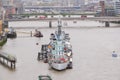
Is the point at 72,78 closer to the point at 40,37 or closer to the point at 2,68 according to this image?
the point at 2,68

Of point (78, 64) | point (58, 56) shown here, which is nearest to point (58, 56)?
point (58, 56)

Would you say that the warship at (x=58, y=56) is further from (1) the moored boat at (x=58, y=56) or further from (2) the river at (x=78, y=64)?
(2) the river at (x=78, y=64)

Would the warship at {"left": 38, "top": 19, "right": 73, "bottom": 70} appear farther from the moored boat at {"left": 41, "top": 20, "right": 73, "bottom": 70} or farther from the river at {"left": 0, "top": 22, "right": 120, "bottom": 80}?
the river at {"left": 0, "top": 22, "right": 120, "bottom": 80}

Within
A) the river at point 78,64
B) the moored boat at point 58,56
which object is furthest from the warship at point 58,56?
the river at point 78,64

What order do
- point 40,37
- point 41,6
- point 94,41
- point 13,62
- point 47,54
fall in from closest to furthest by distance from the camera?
point 13,62, point 47,54, point 94,41, point 40,37, point 41,6

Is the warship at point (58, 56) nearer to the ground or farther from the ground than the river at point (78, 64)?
farther from the ground

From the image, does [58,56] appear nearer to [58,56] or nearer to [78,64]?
[58,56]

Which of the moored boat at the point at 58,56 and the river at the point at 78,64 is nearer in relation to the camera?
the river at the point at 78,64

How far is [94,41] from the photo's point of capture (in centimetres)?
2533

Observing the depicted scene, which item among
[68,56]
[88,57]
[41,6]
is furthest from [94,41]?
[41,6]

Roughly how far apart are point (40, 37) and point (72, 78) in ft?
46.6

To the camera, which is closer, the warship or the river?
the river

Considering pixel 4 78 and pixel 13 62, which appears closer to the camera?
pixel 4 78

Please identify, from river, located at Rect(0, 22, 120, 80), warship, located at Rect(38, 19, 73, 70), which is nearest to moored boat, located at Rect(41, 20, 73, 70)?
warship, located at Rect(38, 19, 73, 70)
